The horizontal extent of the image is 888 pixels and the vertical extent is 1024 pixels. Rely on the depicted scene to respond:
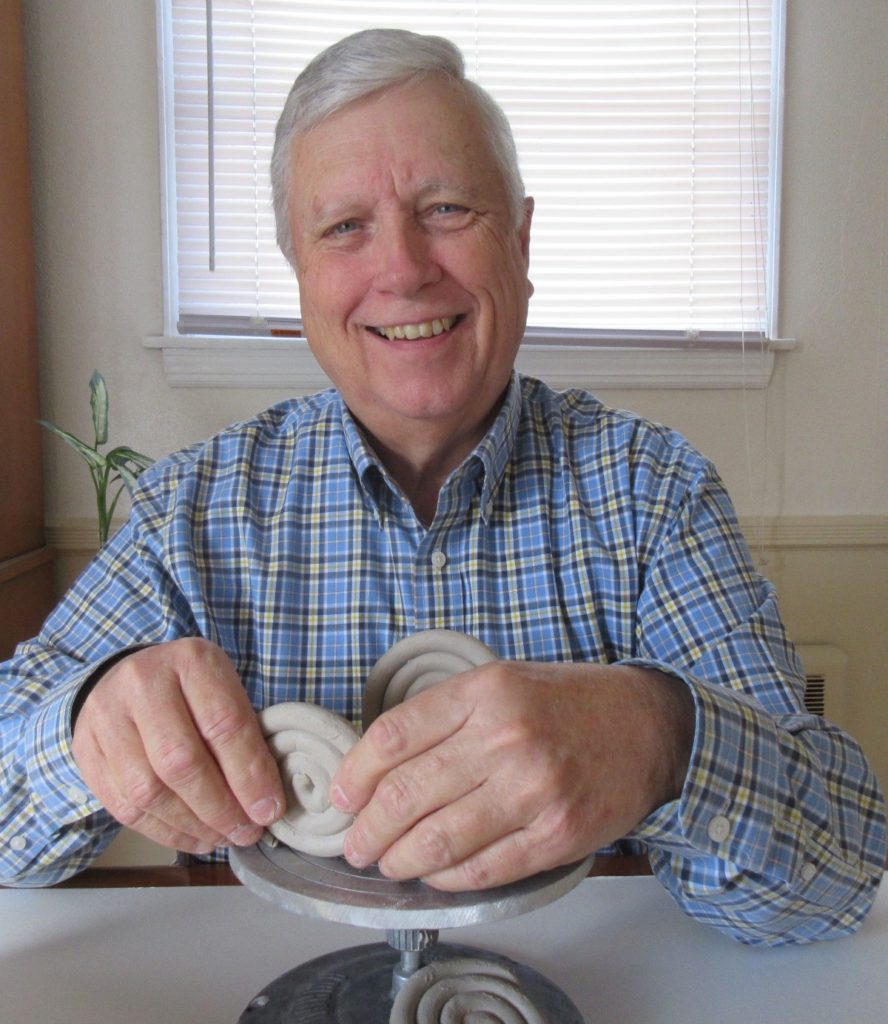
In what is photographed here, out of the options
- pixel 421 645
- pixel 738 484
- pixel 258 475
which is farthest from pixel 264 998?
pixel 738 484

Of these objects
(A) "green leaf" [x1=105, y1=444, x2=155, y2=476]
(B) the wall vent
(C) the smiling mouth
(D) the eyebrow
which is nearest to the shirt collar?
(C) the smiling mouth

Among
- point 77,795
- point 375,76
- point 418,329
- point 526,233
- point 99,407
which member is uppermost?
point 375,76

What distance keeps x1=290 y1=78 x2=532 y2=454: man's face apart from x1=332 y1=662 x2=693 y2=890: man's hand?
0.55m

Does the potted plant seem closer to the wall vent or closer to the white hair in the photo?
the white hair

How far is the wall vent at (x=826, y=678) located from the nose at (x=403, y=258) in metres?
1.75

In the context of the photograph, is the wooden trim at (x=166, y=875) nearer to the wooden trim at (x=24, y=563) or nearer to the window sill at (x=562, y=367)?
the wooden trim at (x=24, y=563)

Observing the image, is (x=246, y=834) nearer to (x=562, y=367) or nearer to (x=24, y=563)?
(x=24, y=563)

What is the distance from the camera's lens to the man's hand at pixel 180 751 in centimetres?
68

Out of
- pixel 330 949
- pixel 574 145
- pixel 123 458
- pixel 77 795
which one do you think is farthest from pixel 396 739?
pixel 574 145

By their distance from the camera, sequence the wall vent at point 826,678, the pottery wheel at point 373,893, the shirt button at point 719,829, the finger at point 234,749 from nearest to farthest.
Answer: the pottery wheel at point 373,893, the finger at point 234,749, the shirt button at point 719,829, the wall vent at point 826,678

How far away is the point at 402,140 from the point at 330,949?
0.85 meters

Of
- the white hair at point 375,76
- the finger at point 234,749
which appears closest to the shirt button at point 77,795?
the finger at point 234,749

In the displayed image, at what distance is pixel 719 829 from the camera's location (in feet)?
2.62

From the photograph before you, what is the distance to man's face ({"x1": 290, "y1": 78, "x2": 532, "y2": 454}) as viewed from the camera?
1.10 meters
